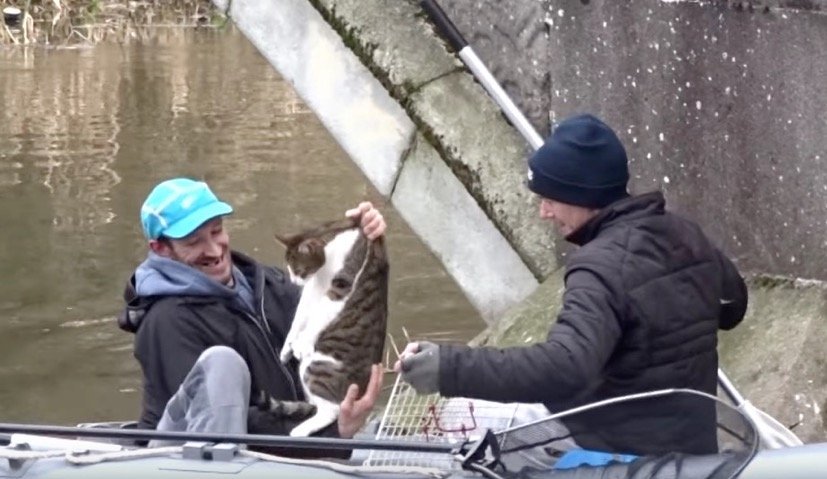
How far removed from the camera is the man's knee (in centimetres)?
369

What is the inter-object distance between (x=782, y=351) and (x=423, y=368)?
196cm

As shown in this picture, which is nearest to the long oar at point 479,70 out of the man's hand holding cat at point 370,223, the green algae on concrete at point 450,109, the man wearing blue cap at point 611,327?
Answer: the green algae on concrete at point 450,109

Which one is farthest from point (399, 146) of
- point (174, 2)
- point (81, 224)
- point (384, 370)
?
point (174, 2)

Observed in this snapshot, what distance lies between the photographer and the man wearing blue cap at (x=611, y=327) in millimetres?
3053

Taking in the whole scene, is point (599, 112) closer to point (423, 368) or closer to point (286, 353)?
point (286, 353)

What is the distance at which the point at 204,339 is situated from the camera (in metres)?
3.99

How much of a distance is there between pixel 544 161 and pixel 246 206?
25.8 feet

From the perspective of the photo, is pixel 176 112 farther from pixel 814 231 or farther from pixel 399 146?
pixel 814 231

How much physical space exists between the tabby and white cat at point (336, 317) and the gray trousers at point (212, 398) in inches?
9.8

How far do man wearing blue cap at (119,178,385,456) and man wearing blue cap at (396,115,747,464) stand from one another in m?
0.76

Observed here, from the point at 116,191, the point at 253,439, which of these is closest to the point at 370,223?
the point at 253,439

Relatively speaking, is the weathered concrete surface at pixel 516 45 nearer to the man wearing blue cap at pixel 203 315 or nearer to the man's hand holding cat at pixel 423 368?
the man wearing blue cap at pixel 203 315

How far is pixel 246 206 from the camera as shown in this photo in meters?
11.1

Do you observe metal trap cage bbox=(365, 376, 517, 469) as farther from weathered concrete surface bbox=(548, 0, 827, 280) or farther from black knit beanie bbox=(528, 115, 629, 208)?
weathered concrete surface bbox=(548, 0, 827, 280)
